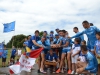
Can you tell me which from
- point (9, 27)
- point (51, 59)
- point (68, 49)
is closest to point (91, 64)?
point (68, 49)

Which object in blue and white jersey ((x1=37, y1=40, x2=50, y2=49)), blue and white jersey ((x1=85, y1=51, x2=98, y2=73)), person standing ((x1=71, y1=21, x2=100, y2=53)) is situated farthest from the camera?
blue and white jersey ((x1=37, y1=40, x2=50, y2=49))

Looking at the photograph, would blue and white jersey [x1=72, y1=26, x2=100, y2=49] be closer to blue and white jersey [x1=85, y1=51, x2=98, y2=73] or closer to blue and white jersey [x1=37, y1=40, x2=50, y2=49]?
blue and white jersey [x1=85, y1=51, x2=98, y2=73]

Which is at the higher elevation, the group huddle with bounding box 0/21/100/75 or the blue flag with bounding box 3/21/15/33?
the blue flag with bounding box 3/21/15/33

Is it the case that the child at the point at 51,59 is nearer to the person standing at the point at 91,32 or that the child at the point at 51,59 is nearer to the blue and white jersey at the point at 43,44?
the blue and white jersey at the point at 43,44

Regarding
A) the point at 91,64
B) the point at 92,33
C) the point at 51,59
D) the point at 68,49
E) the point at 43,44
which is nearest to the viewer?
the point at 91,64

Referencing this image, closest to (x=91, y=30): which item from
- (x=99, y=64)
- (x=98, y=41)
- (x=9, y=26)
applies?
(x=98, y=41)

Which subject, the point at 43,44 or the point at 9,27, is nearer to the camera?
the point at 43,44

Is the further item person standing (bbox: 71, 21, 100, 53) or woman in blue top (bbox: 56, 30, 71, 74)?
woman in blue top (bbox: 56, 30, 71, 74)

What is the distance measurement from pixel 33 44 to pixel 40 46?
0.92 metres

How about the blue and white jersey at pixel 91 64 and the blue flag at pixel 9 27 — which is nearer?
the blue and white jersey at pixel 91 64

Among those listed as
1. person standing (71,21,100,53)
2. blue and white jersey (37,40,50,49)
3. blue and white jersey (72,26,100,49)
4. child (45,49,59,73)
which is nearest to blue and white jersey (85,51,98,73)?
person standing (71,21,100,53)

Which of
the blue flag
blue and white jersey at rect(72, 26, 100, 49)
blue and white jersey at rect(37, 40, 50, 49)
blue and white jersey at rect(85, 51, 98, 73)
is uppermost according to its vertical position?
the blue flag

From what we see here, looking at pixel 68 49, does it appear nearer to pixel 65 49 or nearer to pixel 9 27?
pixel 65 49

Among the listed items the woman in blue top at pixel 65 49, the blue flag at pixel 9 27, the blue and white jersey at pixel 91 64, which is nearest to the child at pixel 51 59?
the woman in blue top at pixel 65 49
